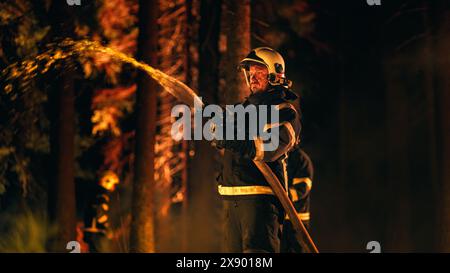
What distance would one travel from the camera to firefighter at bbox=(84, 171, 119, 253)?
53.0ft

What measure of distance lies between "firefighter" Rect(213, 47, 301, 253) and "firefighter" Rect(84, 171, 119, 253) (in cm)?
661

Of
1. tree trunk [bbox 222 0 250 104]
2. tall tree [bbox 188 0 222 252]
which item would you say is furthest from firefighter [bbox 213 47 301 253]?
tall tree [bbox 188 0 222 252]

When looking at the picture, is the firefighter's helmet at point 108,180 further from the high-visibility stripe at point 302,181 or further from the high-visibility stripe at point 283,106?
the high-visibility stripe at point 283,106

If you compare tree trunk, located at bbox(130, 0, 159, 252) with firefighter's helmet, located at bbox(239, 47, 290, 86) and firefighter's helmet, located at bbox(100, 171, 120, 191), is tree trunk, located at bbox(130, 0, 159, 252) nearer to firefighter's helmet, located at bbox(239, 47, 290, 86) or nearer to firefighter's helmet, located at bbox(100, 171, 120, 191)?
firefighter's helmet, located at bbox(100, 171, 120, 191)

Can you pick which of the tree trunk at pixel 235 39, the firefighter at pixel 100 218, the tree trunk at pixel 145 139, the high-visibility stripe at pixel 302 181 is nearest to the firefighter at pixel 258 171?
the high-visibility stripe at pixel 302 181

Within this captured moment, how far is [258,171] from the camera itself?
9.70m

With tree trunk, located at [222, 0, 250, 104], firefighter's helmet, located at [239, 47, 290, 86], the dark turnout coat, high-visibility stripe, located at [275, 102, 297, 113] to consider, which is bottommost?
the dark turnout coat

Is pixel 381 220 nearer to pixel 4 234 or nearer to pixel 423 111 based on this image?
pixel 423 111

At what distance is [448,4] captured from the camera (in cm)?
1188

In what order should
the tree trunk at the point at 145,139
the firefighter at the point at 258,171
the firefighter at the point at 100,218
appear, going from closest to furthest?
the firefighter at the point at 258,171, the tree trunk at the point at 145,139, the firefighter at the point at 100,218

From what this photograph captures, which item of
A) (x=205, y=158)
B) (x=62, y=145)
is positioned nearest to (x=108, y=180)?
(x=205, y=158)

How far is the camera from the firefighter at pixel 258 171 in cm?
956

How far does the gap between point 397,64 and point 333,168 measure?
368 centimetres
